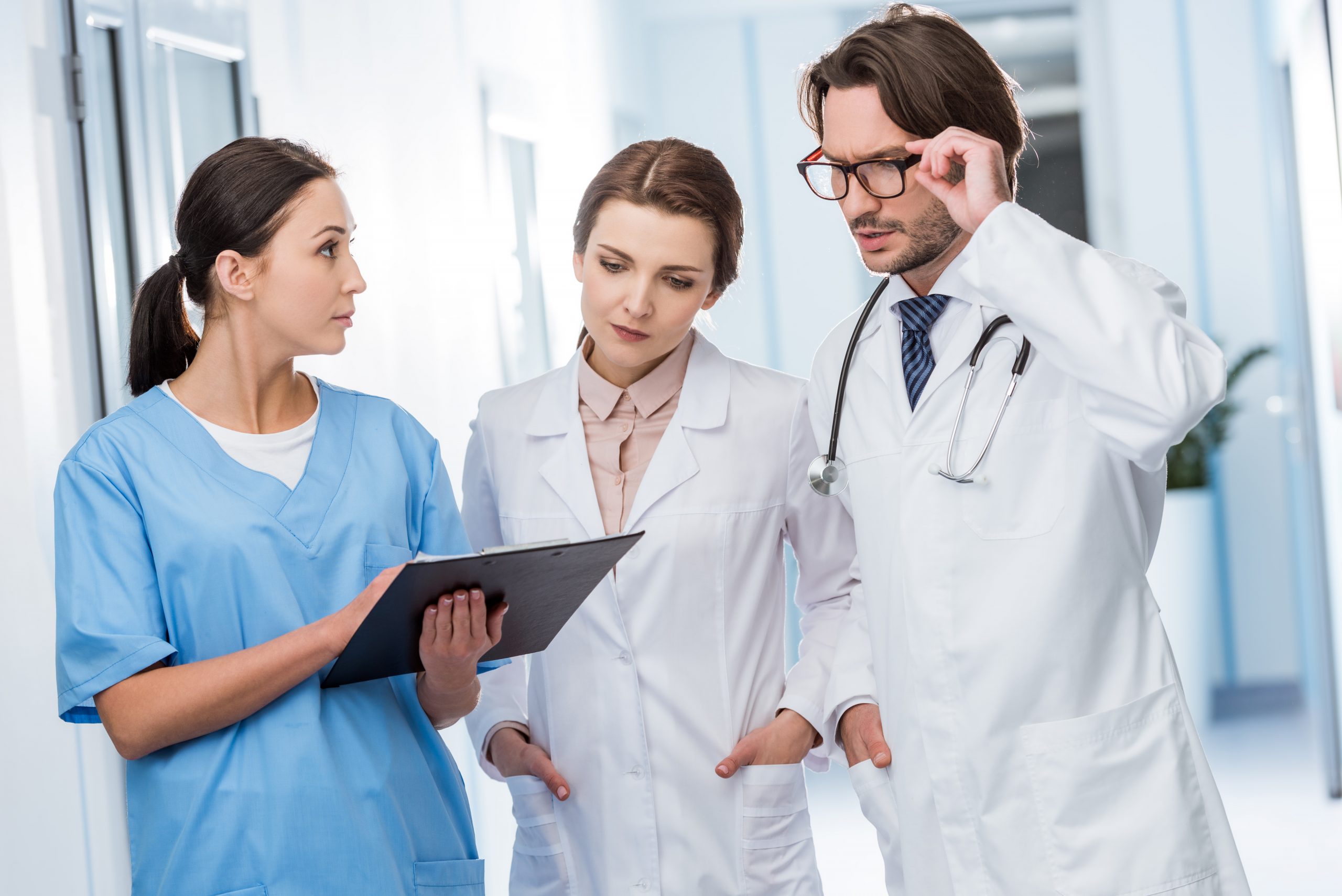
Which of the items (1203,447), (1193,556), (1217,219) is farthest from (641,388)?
(1217,219)

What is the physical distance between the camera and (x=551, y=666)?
164 centimetres

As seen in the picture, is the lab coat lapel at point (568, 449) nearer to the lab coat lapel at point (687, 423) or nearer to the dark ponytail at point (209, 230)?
the lab coat lapel at point (687, 423)

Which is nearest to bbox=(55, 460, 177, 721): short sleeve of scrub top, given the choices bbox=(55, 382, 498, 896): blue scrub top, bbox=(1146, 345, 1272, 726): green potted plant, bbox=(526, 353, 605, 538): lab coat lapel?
bbox=(55, 382, 498, 896): blue scrub top

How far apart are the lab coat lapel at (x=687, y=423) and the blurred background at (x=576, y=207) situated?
15 centimetres

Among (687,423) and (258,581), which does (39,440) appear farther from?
(687,423)

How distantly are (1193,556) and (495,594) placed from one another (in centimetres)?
389

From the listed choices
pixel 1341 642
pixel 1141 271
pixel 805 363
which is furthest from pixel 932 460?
pixel 805 363

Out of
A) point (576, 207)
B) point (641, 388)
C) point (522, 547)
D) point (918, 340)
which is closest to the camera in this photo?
point (522, 547)

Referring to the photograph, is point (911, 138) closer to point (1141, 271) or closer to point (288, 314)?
point (1141, 271)

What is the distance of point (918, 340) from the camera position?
1.44m

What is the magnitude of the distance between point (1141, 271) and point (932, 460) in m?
0.30

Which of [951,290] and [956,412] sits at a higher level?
[951,290]

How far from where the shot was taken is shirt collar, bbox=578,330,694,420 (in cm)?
171

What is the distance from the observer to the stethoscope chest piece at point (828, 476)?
1.44 metres
